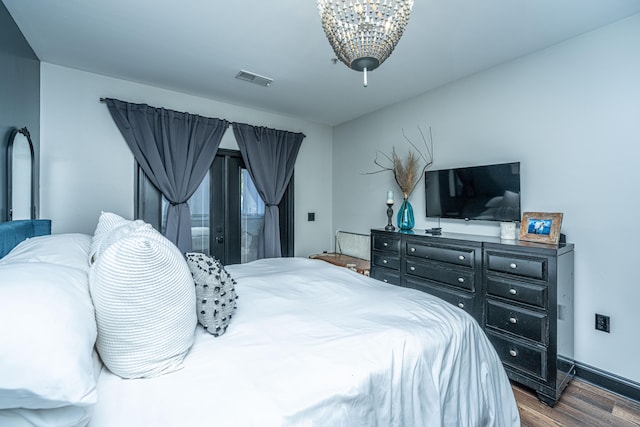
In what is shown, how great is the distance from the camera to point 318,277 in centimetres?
189

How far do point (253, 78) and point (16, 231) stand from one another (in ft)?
7.32

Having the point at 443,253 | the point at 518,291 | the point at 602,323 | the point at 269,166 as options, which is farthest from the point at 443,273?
the point at 269,166

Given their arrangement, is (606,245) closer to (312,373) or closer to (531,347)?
(531,347)

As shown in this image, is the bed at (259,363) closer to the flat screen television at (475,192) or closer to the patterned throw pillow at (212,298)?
the patterned throw pillow at (212,298)

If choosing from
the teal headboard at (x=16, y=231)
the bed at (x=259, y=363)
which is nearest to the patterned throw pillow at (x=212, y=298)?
the bed at (x=259, y=363)

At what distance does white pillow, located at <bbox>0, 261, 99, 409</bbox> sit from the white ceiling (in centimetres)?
193

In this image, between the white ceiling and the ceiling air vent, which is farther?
the ceiling air vent

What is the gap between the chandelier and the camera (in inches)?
50.1

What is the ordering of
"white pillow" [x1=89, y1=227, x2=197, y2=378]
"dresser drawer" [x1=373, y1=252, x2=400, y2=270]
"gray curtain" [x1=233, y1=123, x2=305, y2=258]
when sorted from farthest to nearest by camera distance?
"gray curtain" [x1=233, y1=123, x2=305, y2=258]
"dresser drawer" [x1=373, y1=252, x2=400, y2=270]
"white pillow" [x1=89, y1=227, x2=197, y2=378]

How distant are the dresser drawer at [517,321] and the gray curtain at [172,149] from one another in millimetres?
3007

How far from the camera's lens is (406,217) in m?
3.17

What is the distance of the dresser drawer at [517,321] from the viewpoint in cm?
194

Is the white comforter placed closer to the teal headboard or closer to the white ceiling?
the teal headboard

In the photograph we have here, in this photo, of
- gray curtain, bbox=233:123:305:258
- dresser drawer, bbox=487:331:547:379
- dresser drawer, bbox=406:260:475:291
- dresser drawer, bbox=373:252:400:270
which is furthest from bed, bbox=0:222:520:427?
gray curtain, bbox=233:123:305:258
